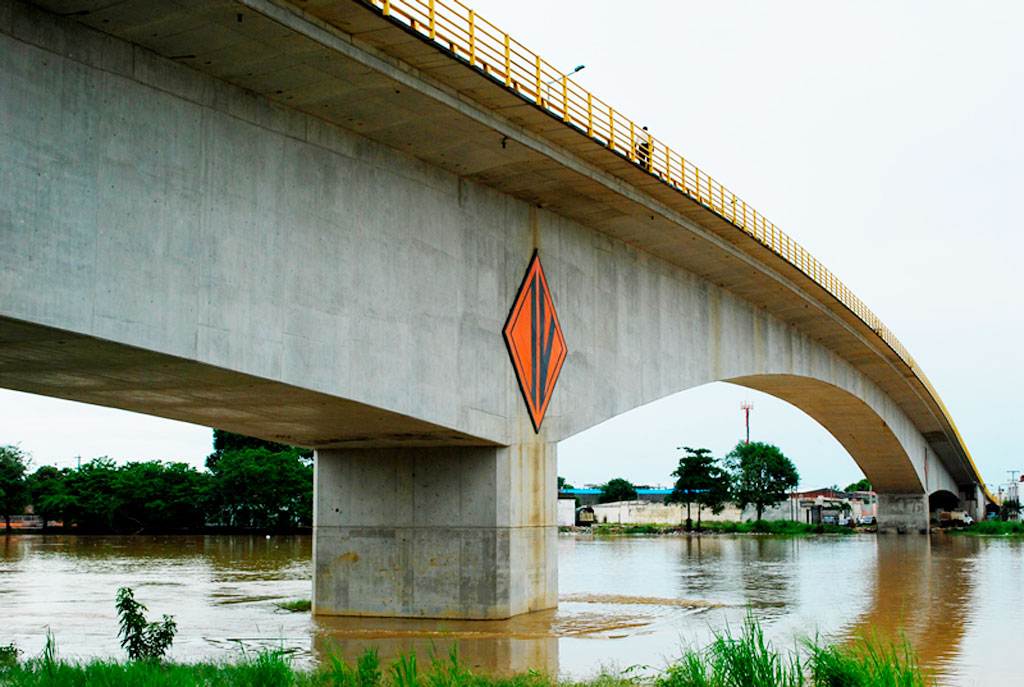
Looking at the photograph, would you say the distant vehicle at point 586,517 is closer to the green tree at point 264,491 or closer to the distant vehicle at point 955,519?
the distant vehicle at point 955,519

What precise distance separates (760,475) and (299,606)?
8227 cm

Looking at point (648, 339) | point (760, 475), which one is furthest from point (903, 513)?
point (648, 339)

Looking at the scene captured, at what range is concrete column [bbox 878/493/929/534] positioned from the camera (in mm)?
72750

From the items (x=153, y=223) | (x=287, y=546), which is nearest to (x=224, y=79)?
(x=153, y=223)

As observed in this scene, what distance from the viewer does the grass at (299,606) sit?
75.8 ft

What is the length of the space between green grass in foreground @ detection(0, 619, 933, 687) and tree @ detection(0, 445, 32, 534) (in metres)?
78.5

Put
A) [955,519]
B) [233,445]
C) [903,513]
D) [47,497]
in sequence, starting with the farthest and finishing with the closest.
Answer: [233,445], [955,519], [47,497], [903,513]

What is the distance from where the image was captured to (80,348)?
45.1ft

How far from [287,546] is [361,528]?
39095mm

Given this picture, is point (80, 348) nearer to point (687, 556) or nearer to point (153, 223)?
point (153, 223)

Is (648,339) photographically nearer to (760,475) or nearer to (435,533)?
(435,533)

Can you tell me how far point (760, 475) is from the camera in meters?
100

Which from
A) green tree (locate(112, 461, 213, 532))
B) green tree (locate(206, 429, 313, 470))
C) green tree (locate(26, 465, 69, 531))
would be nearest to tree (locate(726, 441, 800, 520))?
green tree (locate(206, 429, 313, 470))

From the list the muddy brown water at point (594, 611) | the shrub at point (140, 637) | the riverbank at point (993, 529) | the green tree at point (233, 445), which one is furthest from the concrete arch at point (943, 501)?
the shrub at point (140, 637)
